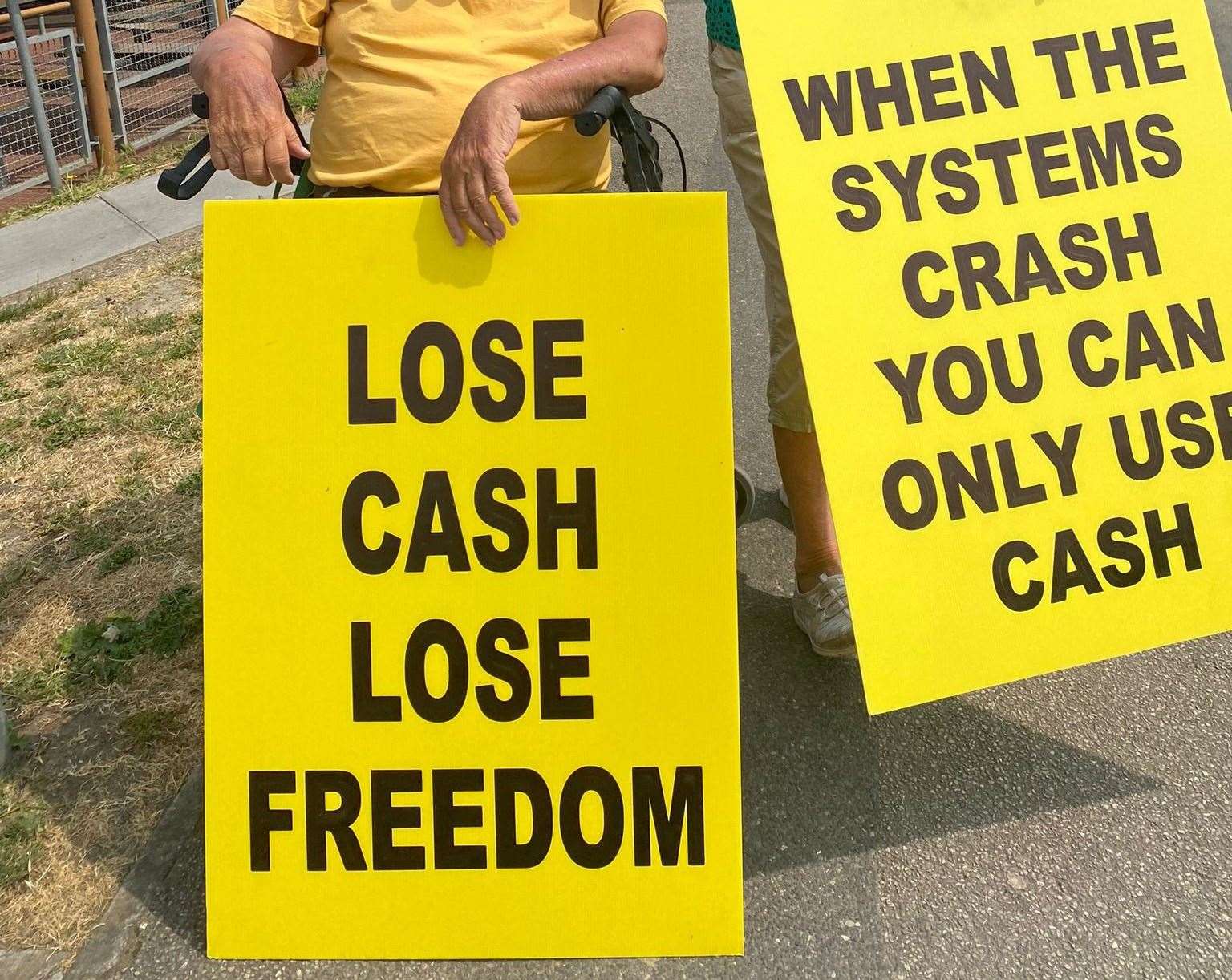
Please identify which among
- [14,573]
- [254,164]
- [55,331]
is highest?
[254,164]

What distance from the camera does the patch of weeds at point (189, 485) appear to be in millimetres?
3201

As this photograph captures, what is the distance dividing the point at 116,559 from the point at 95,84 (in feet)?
12.9

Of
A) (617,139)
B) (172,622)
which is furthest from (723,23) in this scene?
(172,622)

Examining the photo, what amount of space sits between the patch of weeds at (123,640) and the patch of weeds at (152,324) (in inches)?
69.7

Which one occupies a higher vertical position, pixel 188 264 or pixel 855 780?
pixel 855 780

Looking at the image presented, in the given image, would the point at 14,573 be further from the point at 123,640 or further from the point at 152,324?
the point at 152,324

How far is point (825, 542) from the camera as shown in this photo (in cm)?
256

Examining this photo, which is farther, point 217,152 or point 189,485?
point 189,485

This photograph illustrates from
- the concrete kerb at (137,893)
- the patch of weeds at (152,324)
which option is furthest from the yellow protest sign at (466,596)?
the patch of weeds at (152,324)

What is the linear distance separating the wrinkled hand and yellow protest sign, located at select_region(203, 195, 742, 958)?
0.22 metres

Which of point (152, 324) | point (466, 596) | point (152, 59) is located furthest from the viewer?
point (152, 59)

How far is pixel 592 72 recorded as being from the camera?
6.31ft

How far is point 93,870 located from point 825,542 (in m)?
1.54

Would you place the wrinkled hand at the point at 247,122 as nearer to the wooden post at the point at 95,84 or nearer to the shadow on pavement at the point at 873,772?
the shadow on pavement at the point at 873,772
